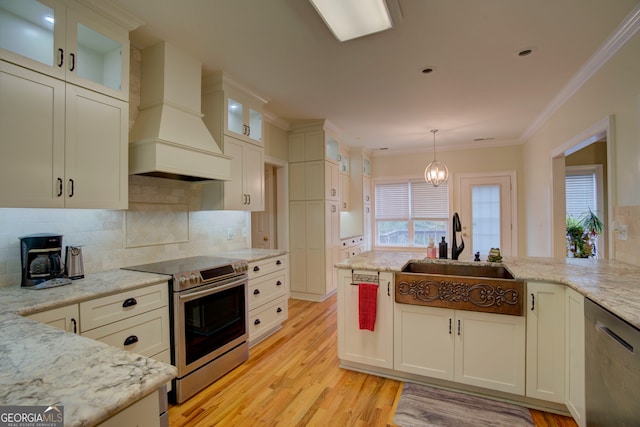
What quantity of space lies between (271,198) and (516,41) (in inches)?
146

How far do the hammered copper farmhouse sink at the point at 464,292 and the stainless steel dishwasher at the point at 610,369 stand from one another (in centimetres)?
41

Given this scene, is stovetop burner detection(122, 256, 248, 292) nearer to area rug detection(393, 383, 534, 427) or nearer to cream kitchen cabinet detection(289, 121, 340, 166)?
area rug detection(393, 383, 534, 427)

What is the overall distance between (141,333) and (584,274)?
3.01 m

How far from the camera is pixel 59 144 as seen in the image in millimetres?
1812

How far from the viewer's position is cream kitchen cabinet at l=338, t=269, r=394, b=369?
2.37m

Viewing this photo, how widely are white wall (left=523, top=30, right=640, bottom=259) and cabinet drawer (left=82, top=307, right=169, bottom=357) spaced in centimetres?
351

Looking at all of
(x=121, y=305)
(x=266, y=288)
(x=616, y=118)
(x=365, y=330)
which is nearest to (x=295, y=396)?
(x=365, y=330)

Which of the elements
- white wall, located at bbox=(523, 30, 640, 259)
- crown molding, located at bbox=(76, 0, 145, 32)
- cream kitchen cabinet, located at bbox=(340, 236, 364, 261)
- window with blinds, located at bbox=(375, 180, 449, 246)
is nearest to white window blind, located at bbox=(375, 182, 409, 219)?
window with blinds, located at bbox=(375, 180, 449, 246)

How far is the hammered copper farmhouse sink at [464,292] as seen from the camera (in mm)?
2010

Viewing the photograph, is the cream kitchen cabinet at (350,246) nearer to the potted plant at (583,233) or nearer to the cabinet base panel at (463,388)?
the cabinet base panel at (463,388)

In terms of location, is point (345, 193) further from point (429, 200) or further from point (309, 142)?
point (429, 200)

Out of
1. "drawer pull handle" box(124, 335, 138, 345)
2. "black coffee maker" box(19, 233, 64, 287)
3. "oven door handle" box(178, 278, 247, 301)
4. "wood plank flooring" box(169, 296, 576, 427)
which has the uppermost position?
"black coffee maker" box(19, 233, 64, 287)

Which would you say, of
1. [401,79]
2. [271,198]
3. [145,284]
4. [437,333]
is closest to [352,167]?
[271,198]

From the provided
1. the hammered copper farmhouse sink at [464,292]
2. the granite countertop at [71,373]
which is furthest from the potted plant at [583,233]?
the granite countertop at [71,373]
